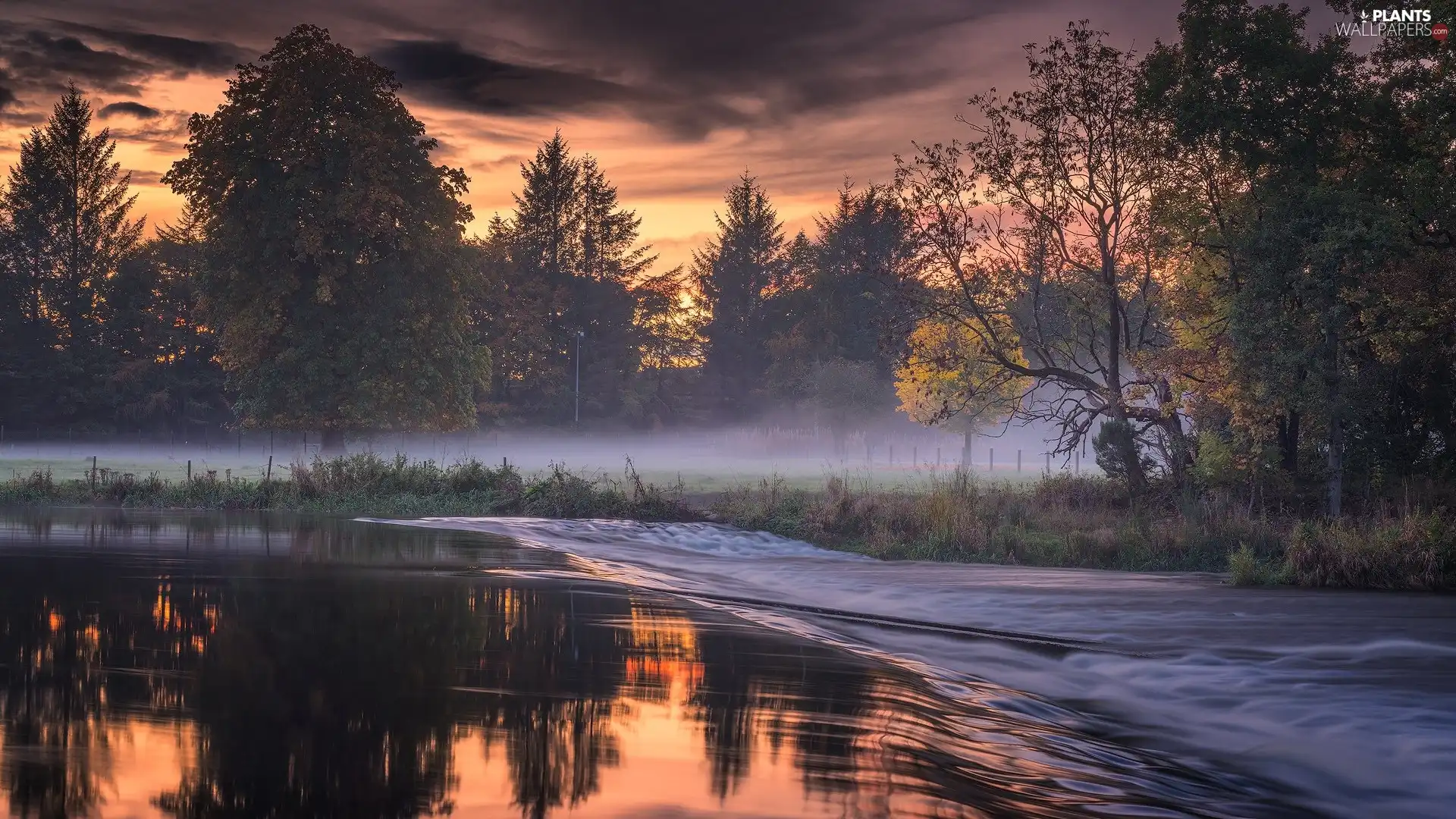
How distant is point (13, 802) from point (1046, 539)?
2261 centimetres

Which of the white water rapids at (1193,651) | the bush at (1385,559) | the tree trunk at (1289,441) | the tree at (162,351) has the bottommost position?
the white water rapids at (1193,651)

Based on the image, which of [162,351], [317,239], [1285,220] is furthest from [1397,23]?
[162,351]

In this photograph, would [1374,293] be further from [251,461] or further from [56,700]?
[251,461]

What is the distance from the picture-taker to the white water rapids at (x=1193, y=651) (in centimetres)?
1018

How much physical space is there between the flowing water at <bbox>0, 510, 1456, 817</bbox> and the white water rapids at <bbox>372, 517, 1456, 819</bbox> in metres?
0.06

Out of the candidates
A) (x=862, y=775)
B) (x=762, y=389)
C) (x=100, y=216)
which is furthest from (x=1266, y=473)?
(x=762, y=389)

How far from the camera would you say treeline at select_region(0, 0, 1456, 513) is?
27359mm

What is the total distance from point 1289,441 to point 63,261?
79.9m

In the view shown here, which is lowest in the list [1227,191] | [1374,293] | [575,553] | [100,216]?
[575,553]

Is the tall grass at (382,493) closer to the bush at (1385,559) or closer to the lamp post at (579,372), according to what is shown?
the bush at (1385,559)

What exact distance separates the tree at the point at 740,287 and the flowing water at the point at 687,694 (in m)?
100

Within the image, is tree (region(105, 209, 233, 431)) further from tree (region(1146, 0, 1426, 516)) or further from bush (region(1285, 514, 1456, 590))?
bush (region(1285, 514, 1456, 590))

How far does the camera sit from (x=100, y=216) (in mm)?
86000

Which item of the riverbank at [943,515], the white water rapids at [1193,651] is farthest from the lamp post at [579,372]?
the white water rapids at [1193,651]
